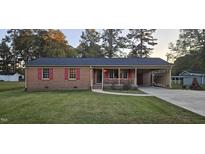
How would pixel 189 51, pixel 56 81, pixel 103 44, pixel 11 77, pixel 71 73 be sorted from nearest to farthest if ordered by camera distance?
pixel 56 81 → pixel 71 73 → pixel 189 51 → pixel 103 44 → pixel 11 77

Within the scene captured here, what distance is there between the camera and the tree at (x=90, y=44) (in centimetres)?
3649

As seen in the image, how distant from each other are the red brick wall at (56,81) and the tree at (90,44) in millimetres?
17312

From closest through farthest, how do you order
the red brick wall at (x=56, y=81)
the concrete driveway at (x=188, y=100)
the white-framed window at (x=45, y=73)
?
the concrete driveway at (x=188, y=100)
the red brick wall at (x=56, y=81)
the white-framed window at (x=45, y=73)

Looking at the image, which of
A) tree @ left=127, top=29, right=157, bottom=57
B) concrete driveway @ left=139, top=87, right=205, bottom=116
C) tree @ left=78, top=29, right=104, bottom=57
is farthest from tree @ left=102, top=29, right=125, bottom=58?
concrete driveway @ left=139, top=87, right=205, bottom=116

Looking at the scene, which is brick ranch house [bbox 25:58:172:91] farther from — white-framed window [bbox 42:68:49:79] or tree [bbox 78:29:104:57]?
tree [bbox 78:29:104:57]

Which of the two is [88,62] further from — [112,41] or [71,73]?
[112,41]

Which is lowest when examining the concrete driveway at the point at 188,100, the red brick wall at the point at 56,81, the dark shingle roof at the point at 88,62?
the concrete driveway at the point at 188,100

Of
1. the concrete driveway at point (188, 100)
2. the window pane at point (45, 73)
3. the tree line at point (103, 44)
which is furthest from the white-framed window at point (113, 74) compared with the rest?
the tree line at point (103, 44)

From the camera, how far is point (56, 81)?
61.9 feet

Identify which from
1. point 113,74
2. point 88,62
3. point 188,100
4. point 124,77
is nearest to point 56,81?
point 88,62

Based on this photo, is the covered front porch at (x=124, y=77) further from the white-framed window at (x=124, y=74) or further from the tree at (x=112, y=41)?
the tree at (x=112, y=41)

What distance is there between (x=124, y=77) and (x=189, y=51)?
1868 cm
